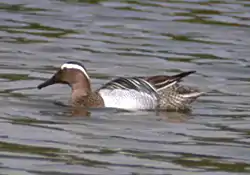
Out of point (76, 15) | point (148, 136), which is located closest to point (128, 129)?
point (148, 136)

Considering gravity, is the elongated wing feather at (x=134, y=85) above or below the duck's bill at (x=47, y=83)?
Result: above

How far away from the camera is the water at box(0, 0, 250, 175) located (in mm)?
10992

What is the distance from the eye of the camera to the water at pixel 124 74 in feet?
36.1

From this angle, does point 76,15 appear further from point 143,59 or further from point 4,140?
point 4,140

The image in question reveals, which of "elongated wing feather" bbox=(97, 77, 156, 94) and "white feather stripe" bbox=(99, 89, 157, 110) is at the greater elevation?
"elongated wing feather" bbox=(97, 77, 156, 94)

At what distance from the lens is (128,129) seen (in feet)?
41.9

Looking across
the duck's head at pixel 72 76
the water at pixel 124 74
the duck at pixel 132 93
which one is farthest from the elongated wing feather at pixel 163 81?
the duck's head at pixel 72 76

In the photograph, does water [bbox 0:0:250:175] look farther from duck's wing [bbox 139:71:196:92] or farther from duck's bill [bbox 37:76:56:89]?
duck's wing [bbox 139:71:196:92]

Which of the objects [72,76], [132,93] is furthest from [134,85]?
[72,76]

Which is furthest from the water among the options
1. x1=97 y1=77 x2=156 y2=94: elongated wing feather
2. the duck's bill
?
x1=97 y1=77 x2=156 y2=94: elongated wing feather

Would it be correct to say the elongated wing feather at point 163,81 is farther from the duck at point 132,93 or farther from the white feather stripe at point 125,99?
the white feather stripe at point 125,99

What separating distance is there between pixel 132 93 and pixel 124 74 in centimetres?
242

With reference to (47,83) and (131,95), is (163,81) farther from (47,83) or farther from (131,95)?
(47,83)

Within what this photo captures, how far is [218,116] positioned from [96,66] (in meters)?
3.59
